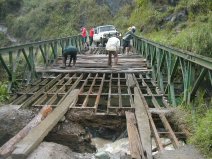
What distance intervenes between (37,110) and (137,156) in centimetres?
316

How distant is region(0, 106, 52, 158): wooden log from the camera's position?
5.18m

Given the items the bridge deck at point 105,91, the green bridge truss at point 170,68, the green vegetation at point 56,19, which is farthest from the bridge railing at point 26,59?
the green vegetation at point 56,19

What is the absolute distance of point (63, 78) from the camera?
36.5 ft

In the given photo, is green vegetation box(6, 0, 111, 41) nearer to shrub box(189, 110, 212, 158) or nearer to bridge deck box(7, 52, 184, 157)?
bridge deck box(7, 52, 184, 157)

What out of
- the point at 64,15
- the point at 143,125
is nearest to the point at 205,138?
the point at 143,125

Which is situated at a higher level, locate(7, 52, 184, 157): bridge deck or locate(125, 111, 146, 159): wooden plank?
locate(125, 111, 146, 159): wooden plank

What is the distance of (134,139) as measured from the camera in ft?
18.4

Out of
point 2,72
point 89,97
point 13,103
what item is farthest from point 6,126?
point 2,72

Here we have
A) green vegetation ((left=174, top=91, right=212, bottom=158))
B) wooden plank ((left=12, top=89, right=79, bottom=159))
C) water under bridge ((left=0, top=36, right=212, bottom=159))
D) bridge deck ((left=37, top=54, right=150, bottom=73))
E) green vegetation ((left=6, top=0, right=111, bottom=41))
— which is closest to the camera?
wooden plank ((left=12, top=89, right=79, bottom=159))

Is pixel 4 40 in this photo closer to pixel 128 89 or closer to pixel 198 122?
pixel 128 89

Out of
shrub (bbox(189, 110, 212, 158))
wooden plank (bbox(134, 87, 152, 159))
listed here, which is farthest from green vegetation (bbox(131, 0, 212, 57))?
shrub (bbox(189, 110, 212, 158))

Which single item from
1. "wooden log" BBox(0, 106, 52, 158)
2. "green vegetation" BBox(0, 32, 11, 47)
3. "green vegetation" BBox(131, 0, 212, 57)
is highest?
"green vegetation" BBox(131, 0, 212, 57)

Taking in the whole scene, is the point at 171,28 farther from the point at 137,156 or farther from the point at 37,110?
the point at 137,156

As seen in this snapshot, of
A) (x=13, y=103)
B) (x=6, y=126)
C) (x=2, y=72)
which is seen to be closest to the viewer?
(x=6, y=126)
